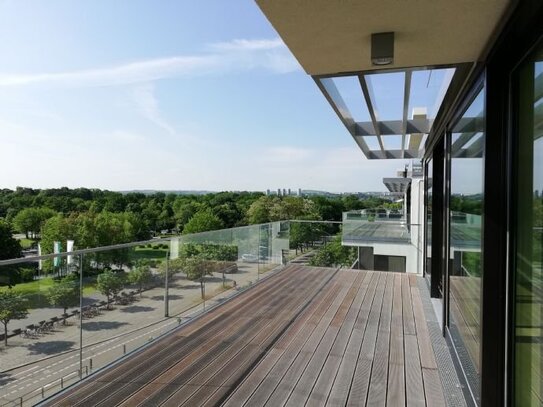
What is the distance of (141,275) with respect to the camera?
12.0 feet

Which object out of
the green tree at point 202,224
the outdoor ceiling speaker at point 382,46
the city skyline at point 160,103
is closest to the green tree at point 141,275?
the city skyline at point 160,103

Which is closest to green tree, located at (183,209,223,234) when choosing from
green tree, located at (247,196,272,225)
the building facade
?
green tree, located at (247,196,272,225)

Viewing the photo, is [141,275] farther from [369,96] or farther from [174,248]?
[369,96]

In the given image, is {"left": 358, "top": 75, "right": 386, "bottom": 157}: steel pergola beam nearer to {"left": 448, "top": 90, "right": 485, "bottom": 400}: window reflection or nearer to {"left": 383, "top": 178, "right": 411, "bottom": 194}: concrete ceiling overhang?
{"left": 448, "top": 90, "right": 485, "bottom": 400}: window reflection

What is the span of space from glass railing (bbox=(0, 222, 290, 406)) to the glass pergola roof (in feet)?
7.07

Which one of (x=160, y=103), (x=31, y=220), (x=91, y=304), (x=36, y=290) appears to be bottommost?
(x=31, y=220)

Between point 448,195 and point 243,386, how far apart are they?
253cm

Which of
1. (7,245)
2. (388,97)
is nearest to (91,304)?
(388,97)

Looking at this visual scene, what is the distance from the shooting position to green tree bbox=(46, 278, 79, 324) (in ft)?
8.93

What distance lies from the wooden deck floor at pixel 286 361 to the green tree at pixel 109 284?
0.61m

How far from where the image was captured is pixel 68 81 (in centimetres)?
2995

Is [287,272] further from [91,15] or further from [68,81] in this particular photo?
[68,81]

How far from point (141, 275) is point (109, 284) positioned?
1.47 feet

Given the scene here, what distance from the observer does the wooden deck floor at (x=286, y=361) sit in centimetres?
267
